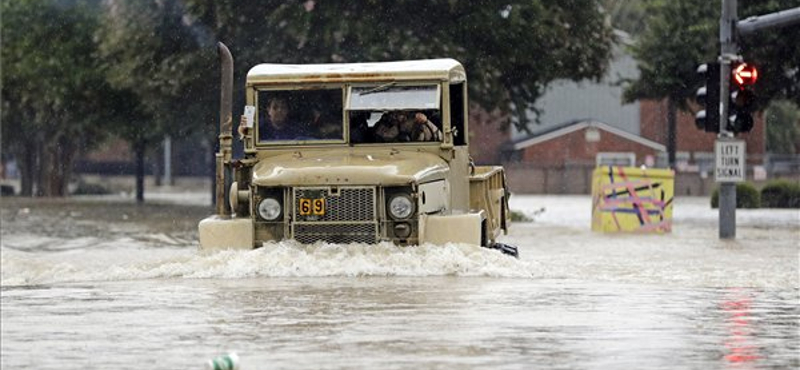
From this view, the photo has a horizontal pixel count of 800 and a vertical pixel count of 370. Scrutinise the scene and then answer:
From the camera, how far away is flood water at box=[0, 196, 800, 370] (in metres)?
12.0

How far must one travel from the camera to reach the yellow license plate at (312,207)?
1920 cm

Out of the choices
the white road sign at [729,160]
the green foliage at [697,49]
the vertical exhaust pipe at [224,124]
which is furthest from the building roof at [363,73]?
the green foliage at [697,49]

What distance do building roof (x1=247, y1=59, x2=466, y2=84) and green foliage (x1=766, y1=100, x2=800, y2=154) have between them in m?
68.4

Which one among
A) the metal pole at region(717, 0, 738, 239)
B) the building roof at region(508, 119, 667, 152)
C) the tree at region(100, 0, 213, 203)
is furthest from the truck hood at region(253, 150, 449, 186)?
the building roof at region(508, 119, 667, 152)

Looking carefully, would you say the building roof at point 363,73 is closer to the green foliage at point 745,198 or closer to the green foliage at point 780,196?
the green foliage at point 745,198

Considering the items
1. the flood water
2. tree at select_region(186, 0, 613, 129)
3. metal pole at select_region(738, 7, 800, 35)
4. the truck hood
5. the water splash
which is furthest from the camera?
tree at select_region(186, 0, 613, 129)

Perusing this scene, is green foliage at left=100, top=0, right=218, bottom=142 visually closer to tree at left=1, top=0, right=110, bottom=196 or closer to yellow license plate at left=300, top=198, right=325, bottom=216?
tree at left=1, top=0, right=110, bottom=196

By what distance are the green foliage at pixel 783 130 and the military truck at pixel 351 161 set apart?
225 feet

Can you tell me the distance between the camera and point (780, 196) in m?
56.8

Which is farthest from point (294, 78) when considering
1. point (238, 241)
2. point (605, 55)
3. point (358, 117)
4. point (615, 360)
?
point (605, 55)

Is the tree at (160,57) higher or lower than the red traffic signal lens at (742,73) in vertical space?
higher

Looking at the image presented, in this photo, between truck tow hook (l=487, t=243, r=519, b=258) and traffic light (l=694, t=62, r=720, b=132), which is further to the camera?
traffic light (l=694, t=62, r=720, b=132)

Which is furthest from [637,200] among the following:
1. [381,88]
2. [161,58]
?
[381,88]

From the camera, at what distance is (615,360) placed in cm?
1177
